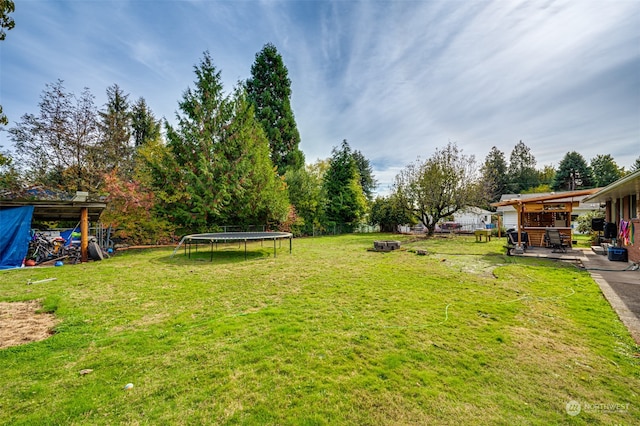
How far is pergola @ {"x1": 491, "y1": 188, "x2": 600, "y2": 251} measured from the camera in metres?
11.0

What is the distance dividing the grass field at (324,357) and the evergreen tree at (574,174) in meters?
44.2

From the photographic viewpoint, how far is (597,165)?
3850 centimetres

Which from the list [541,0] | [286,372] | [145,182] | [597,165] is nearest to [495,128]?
[541,0]

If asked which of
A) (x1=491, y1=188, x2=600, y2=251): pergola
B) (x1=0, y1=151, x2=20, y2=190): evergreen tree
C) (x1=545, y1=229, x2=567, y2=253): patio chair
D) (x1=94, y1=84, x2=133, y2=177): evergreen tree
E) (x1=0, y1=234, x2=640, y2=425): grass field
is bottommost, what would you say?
(x1=0, y1=234, x2=640, y2=425): grass field

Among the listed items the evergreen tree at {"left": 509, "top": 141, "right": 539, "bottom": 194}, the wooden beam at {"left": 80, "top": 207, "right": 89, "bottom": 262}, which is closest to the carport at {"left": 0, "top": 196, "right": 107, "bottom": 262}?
the wooden beam at {"left": 80, "top": 207, "right": 89, "bottom": 262}

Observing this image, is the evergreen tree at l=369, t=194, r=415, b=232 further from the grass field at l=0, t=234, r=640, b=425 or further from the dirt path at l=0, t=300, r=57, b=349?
the dirt path at l=0, t=300, r=57, b=349

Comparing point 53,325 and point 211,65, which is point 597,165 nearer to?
point 211,65

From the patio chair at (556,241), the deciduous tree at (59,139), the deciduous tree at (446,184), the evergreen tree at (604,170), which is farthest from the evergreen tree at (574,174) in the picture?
the deciduous tree at (59,139)

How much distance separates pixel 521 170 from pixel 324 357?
5676 cm

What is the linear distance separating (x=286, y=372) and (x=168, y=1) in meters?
10.5

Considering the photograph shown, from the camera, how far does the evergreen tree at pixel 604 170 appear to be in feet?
118

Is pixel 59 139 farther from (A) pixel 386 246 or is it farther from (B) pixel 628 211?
(B) pixel 628 211

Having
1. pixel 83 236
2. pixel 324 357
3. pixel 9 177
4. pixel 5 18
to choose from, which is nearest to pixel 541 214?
pixel 324 357

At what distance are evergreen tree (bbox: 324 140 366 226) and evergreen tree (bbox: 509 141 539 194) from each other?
35.2 metres
